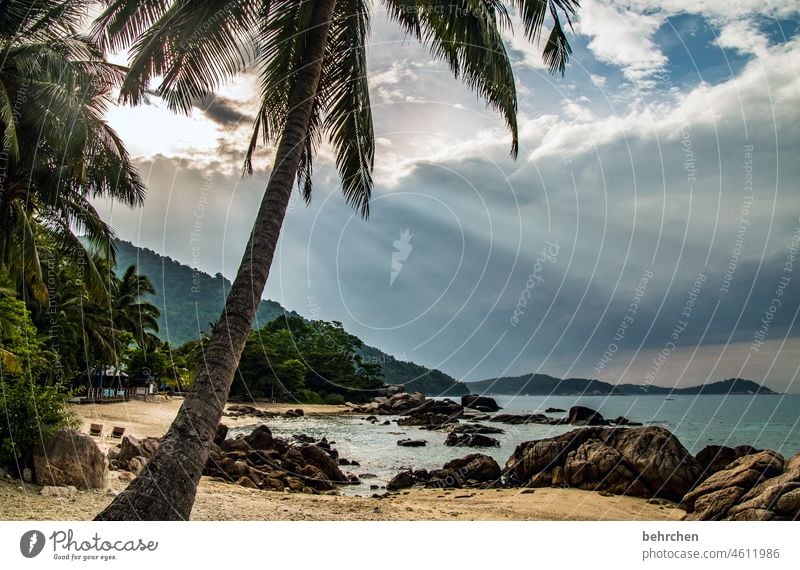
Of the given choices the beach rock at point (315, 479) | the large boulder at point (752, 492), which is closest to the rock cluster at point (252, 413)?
the beach rock at point (315, 479)

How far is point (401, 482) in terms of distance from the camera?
36.4 ft

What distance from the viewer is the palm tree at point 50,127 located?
8.08m

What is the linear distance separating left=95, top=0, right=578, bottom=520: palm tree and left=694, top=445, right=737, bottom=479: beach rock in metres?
8.25

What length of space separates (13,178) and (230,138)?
14.6ft

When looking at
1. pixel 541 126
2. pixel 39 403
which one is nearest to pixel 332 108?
pixel 541 126

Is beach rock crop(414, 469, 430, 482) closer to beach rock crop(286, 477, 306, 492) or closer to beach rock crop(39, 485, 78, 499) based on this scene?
beach rock crop(286, 477, 306, 492)

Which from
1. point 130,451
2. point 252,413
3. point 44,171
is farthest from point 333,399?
point 44,171

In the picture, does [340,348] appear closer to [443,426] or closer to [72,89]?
[443,426]

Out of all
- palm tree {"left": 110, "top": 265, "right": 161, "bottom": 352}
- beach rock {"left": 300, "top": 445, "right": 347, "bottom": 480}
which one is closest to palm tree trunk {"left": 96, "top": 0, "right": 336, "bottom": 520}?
beach rock {"left": 300, "top": 445, "right": 347, "bottom": 480}

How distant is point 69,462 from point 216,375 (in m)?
3.02

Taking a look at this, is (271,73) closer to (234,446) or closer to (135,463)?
(135,463)

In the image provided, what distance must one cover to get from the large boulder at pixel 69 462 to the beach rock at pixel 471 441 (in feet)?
55.3

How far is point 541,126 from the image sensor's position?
804 centimetres

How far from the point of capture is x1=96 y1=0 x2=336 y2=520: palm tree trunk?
12.6 ft
